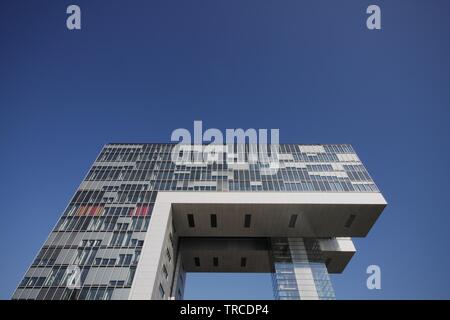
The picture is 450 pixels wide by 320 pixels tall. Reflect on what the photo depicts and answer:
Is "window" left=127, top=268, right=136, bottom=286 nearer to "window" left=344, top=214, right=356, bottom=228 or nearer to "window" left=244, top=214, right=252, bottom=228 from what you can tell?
"window" left=244, top=214, right=252, bottom=228

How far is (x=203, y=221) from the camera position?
43438 millimetres

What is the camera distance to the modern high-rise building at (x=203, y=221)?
33125mm

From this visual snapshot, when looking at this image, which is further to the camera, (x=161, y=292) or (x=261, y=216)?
(x=261, y=216)

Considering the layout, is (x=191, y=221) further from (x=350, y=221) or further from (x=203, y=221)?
(x=350, y=221)

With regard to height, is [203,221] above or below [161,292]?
above

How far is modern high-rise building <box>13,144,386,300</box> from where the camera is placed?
3312cm

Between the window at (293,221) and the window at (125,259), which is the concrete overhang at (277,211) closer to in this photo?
the window at (293,221)

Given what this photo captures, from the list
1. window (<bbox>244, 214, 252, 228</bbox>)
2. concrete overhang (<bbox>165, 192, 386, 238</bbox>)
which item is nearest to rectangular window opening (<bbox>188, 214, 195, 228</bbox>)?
concrete overhang (<bbox>165, 192, 386, 238</bbox>)

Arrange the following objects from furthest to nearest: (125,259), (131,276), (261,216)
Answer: (261,216), (125,259), (131,276)

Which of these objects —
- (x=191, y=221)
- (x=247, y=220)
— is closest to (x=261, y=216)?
(x=247, y=220)

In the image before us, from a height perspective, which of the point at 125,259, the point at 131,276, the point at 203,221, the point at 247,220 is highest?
the point at 247,220

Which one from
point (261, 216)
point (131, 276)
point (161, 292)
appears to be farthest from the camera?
point (261, 216)
